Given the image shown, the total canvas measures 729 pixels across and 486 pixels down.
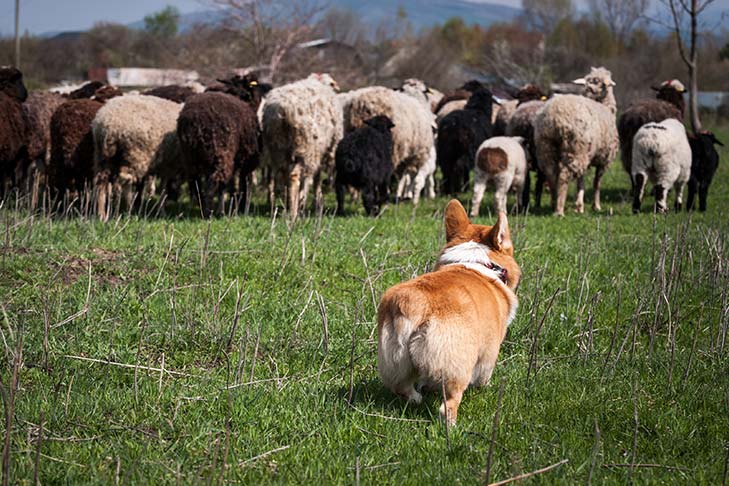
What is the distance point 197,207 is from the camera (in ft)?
42.2

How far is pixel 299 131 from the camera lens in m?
11.3

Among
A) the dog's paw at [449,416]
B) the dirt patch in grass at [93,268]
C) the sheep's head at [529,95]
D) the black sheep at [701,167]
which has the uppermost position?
the sheep's head at [529,95]

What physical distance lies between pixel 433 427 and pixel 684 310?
3.18 m

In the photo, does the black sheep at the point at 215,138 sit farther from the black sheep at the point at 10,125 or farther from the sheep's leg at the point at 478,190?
the sheep's leg at the point at 478,190

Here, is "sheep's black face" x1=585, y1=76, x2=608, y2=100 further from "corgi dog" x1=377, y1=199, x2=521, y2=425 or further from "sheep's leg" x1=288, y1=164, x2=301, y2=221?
"corgi dog" x1=377, y1=199, x2=521, y2=425

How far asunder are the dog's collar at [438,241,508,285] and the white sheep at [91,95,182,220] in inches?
275

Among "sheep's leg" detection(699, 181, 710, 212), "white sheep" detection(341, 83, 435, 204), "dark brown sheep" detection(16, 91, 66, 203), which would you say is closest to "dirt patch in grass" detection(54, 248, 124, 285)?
"dark brown sheep" detection(16, 91, 66, 203)

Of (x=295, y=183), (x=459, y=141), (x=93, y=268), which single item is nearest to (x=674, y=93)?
(x=459, y=141)

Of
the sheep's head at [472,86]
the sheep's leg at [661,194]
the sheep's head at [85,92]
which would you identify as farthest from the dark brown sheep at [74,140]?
the sheep's head at [472,86]

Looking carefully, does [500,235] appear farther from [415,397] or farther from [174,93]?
[174,93]

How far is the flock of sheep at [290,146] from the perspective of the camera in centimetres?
1071

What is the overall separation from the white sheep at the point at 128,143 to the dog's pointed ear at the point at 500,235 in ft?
23.2

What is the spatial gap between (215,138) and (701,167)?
23.3ft

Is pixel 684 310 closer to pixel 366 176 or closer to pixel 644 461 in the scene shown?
pixel 644 461
